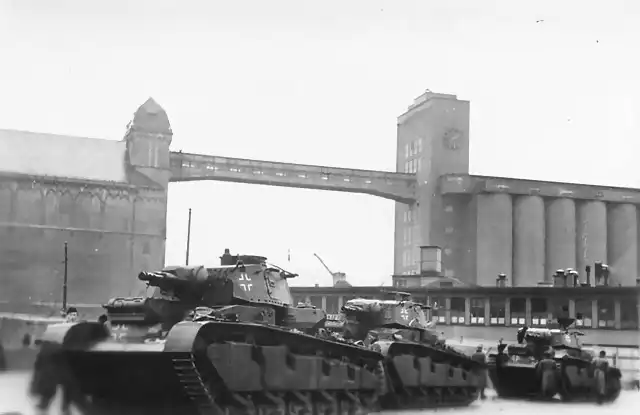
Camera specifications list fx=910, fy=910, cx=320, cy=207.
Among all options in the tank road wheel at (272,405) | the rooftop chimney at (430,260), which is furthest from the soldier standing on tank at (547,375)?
the rooftop chimney at (430,260)

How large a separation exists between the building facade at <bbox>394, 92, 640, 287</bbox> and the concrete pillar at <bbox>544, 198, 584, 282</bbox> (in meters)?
0.07

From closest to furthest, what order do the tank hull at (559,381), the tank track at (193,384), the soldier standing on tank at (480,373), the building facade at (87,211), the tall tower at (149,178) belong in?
the tank track at (193,384) < the soldier standing on tank at (480,373) < the tank hull at (559,381) < the building facade at (87,211) < the tall tower at (149,178)

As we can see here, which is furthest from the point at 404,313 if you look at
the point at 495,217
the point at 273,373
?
the point at 495,217

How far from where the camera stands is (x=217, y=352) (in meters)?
13.9

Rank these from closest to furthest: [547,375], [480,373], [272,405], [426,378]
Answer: [272,405], [426,378], [480,373], [547,375]

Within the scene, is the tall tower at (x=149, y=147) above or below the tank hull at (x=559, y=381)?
above

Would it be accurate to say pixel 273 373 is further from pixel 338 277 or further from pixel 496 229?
pixel 496 229

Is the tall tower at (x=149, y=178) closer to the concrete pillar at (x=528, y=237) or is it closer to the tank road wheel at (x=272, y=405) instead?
the concrete pillar at (x=528, y=237)

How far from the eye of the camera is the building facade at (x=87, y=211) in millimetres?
38438

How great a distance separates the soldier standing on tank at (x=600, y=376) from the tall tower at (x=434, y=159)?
112 ft

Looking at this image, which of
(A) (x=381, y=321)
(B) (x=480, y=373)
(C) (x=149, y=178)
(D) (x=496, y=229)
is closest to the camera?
(B) (x=480, y=373)

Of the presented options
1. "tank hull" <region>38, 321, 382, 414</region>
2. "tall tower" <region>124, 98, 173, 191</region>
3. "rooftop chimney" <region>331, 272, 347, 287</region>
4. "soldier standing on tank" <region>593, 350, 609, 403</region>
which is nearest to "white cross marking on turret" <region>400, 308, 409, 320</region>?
"soldier standing on tank" <region>593, 350, 609, 403</region>

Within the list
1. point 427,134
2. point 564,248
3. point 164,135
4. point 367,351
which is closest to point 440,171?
point 427,134

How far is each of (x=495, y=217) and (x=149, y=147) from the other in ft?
77.0
